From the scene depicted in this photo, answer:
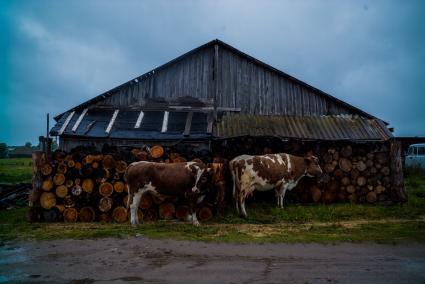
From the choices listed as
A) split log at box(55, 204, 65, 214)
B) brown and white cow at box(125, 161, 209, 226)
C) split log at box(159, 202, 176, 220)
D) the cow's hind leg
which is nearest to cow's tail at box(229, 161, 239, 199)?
brown and white cow at box(125, 161, 209, 226)

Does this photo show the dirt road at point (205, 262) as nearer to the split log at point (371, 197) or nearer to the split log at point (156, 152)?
the split log at point (156, 152)

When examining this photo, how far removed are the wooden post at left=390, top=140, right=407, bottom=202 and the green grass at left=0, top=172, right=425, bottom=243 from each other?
17.6 inches

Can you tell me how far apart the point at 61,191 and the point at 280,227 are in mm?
6750

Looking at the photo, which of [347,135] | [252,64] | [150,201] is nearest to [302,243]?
[150,201]

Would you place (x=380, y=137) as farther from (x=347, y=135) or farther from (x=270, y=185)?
(x=270, y=185)

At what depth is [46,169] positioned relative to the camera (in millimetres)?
10594

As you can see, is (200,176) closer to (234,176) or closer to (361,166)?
(234,176)

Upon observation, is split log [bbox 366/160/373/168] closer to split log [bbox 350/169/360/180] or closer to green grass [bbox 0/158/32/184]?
split log [bbox 350/169/360/180]

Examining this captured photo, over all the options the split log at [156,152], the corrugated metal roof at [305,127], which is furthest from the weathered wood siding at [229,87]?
the split log at [156,152]

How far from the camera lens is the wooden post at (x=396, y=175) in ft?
41.6

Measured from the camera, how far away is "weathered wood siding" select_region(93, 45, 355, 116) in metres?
14.7

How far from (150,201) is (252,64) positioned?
7867mm

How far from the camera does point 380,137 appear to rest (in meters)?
13.1

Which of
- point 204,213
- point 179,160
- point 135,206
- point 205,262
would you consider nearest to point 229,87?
point 179,160
